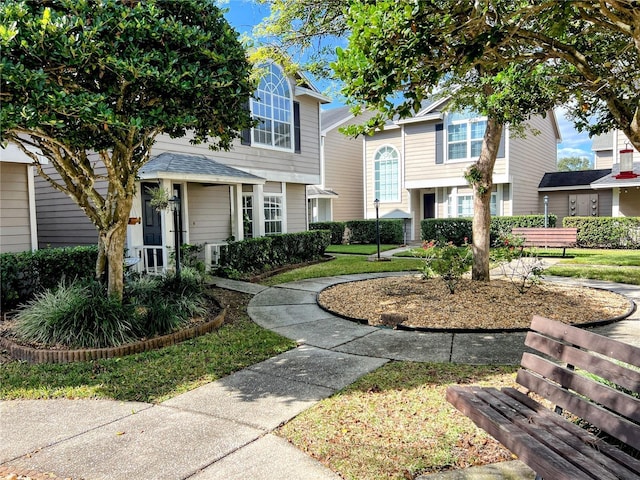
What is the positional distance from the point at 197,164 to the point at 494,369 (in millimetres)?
8474

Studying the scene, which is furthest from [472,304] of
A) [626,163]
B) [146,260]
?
[146,260]

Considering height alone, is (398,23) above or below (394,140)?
below

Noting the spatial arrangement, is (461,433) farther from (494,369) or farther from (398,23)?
(398,23)

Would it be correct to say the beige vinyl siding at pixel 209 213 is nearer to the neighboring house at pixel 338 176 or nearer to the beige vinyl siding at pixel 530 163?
the neighboring house at pixel 338 176

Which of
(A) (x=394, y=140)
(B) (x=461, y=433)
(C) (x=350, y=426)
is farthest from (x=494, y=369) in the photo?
(A) (x=394, y=140)

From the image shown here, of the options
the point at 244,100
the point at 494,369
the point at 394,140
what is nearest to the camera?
the point at 494,369

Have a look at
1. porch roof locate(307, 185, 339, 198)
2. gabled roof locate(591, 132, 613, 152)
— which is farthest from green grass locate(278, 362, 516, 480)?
gabled roof locate(591, 132, 613, 152)

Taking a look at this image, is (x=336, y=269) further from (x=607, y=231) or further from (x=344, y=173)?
(x=344, y=173)

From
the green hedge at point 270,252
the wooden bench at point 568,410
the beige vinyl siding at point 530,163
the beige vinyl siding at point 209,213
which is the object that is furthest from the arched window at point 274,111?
the wooden bench at point 568,410

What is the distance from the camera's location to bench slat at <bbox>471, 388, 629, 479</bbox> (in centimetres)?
199

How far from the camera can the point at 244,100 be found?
5.70 metres

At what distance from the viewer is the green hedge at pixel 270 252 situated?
10.5m

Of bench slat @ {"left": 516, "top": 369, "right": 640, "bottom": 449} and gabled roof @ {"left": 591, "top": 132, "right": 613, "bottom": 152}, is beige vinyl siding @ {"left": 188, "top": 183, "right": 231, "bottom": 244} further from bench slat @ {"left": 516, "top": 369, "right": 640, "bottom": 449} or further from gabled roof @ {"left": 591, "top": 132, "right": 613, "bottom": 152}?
gabled roof @ {"left": 591, "top": 132, "right": 613, "bottom": 152}

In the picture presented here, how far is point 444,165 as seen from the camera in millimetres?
19047
